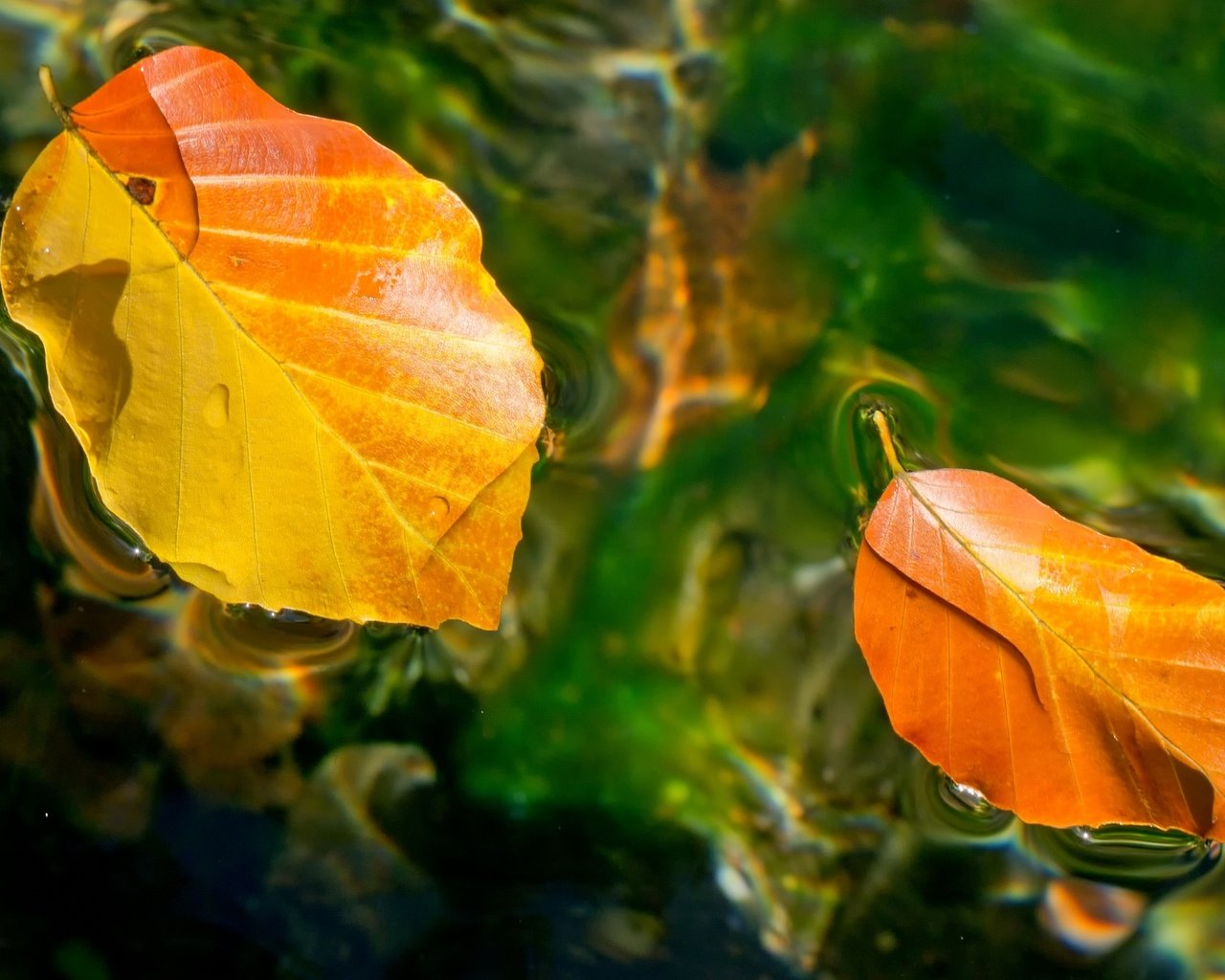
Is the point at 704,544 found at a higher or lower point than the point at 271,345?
lower

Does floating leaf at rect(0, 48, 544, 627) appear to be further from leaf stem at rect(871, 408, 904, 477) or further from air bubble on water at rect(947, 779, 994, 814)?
air bubble on water at rect(947, 779, 994, 814)

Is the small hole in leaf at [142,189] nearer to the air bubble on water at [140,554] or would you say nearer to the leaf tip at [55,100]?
the leaf tip at [55,100]

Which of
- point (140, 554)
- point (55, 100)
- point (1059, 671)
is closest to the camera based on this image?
point (55, 100)

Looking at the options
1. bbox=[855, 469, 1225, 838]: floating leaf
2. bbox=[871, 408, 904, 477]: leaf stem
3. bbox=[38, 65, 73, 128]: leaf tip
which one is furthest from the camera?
bbox=[871, 408, 904, 477]: leaf stem

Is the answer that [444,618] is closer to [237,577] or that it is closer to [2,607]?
[237,577]

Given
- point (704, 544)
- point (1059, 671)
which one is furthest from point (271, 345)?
point (1059, 671)

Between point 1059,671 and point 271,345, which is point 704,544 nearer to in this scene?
point 1059,671

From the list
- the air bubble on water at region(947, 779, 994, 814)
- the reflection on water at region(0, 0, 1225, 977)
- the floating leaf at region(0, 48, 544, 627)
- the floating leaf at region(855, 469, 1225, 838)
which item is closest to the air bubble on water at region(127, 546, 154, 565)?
the reflection on water at region(0, 0, 1225, 977)

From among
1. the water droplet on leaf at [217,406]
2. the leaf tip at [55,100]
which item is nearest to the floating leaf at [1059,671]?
the water droplet on leaf at [217,406]
